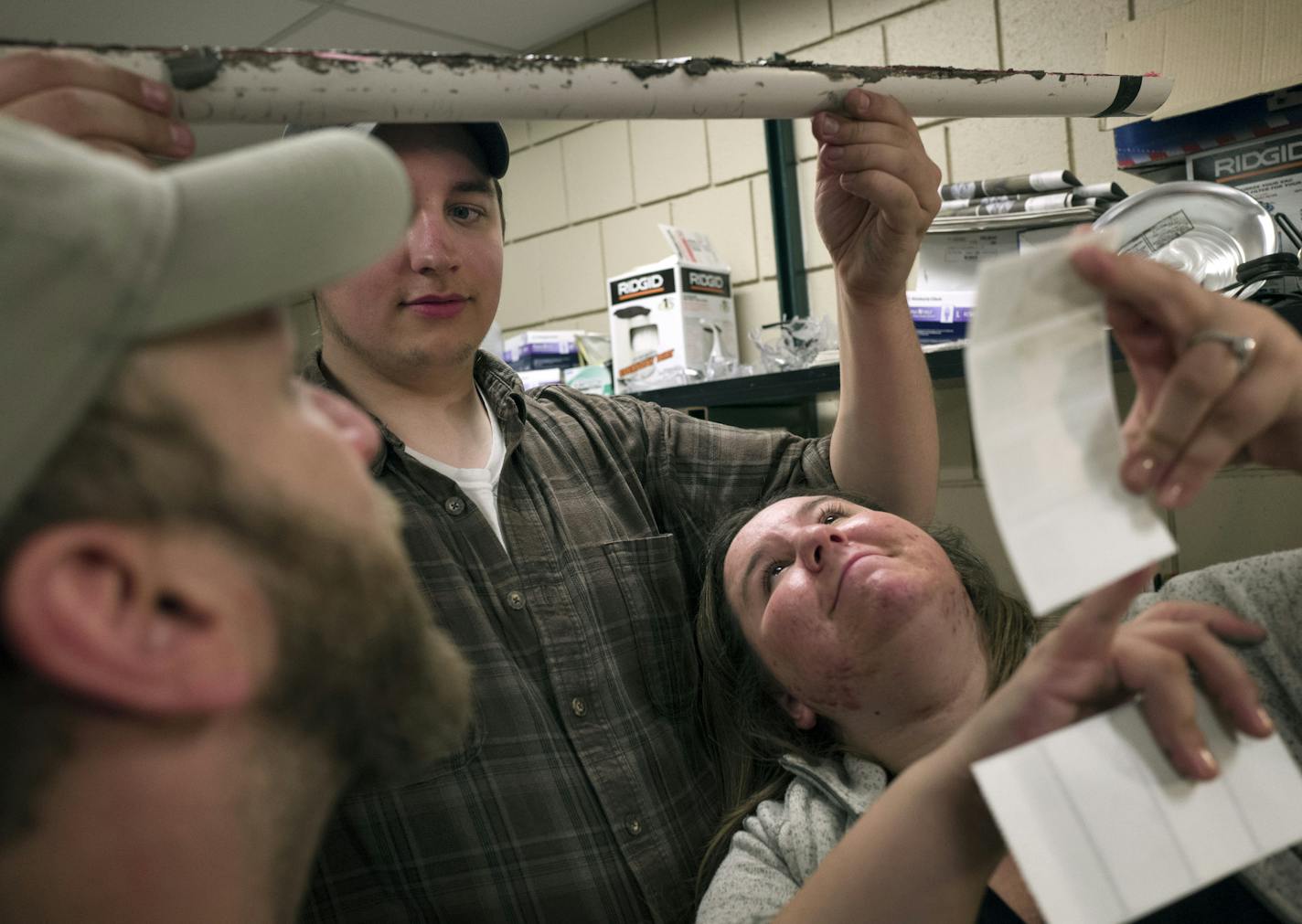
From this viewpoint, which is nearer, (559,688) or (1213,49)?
(559,688)

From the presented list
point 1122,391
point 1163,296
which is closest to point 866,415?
point 1163,296

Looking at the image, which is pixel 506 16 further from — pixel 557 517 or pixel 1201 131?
pixel 557 517

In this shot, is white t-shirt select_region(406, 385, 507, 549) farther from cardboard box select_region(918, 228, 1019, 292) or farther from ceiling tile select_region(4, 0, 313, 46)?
ceiling tile select_region(4, 0, 313, 46)

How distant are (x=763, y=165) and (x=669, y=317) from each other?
1.94 feet

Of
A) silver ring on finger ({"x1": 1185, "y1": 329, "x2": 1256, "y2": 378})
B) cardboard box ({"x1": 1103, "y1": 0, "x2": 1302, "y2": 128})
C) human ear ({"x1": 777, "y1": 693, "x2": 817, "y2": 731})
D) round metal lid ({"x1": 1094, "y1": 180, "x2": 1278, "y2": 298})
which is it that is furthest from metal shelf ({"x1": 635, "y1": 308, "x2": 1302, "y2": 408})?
silver ring on finger ({"x1": 1185, "y1": 329, "x2": 1256, "y2": 378})

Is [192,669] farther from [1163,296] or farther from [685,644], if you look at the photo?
[685,644]

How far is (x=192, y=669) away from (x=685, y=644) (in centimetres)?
101

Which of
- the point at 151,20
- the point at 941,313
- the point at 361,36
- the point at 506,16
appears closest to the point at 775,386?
the point at 941,313

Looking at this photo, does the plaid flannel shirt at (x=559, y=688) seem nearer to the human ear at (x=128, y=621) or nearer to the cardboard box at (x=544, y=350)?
the human ear at (x=128, y=621)

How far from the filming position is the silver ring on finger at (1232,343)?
612 mm

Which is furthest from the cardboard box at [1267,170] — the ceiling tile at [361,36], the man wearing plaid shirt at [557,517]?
the ceiling tile at [361,36]

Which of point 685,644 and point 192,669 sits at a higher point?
point 192,669

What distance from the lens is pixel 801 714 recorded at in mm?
1356

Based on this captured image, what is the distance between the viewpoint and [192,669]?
0.52 metres
